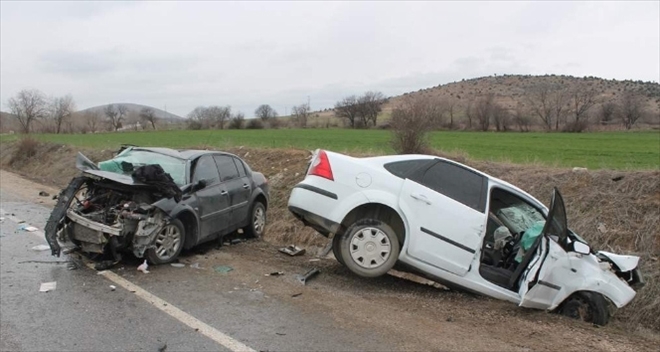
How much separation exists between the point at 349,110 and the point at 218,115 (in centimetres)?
2294

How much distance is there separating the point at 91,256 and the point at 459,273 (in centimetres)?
480

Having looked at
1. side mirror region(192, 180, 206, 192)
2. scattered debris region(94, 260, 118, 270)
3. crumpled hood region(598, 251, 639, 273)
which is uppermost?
side mirror region(192, 180, 206, 192)

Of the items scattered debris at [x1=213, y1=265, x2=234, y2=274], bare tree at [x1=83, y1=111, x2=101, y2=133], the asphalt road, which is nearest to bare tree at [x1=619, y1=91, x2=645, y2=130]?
scattered debris at [x1=213, y1=265, x2=234, y2=274]

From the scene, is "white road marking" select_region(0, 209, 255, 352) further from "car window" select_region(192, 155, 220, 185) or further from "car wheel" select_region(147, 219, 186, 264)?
"car window" select_region(192, 155, 220, 185)

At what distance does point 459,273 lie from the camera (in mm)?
5496

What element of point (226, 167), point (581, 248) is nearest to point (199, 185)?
point (226, 167)

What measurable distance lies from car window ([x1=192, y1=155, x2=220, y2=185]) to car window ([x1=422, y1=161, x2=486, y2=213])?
11.4 ft

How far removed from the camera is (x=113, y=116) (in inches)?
3620

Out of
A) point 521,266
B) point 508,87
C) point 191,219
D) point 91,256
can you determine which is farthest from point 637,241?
point 508,87

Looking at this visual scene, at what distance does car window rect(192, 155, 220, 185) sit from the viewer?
289 inches

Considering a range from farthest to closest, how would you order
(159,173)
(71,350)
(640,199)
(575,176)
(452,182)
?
(575,176) → (640,199) → (159,173) → (452,182) → (71,350)

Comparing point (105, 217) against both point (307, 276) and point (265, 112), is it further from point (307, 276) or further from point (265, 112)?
point (265, 112)

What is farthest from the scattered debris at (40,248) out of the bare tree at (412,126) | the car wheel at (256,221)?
the bare tree at (412,126)

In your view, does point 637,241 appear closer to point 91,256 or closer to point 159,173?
point 159,173
